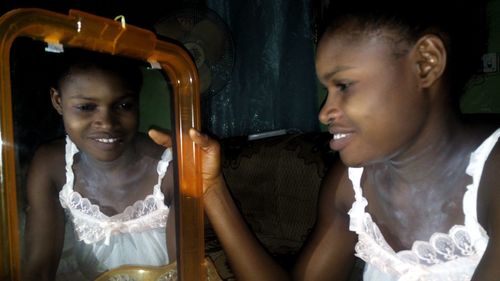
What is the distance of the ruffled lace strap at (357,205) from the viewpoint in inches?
36.7

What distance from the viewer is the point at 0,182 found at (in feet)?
1.95

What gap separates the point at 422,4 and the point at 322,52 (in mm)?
191

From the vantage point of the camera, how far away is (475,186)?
2.53 feet

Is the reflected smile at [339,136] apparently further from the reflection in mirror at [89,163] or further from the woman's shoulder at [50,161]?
the woman's shoulder at [50,161]

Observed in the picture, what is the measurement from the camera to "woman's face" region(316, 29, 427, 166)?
0.74 m

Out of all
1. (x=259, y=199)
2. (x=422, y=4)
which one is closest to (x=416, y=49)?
(x=422, y=4)

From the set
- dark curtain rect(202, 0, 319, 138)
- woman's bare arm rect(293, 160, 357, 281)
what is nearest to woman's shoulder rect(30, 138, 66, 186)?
woman's bare arm rect(293, 160, 357, 281)

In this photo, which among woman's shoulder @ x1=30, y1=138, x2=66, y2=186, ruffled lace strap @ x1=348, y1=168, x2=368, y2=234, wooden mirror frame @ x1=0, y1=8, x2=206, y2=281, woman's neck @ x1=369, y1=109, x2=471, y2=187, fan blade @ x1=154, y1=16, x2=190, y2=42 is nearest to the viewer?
wooden mirror frame @ x1=0, y1=8, x2=206, y2=281

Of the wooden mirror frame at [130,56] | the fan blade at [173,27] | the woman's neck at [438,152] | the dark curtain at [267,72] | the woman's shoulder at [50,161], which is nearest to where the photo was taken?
the wooden mirror frame at [130,56]

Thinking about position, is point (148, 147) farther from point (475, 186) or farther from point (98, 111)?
point (475, 186)

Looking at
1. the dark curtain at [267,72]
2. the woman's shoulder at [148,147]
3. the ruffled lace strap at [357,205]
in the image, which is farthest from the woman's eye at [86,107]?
the dark curtain at [267,72]

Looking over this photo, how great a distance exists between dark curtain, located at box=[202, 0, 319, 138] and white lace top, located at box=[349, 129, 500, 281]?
115cm

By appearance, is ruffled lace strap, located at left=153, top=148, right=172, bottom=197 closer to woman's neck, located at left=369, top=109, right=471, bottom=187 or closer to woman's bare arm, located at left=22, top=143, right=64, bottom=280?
woman's bare arm, located at left=22, top=143, right=64, bottom=280

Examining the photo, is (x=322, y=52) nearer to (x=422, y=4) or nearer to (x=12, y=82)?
(x=422, y=4)
